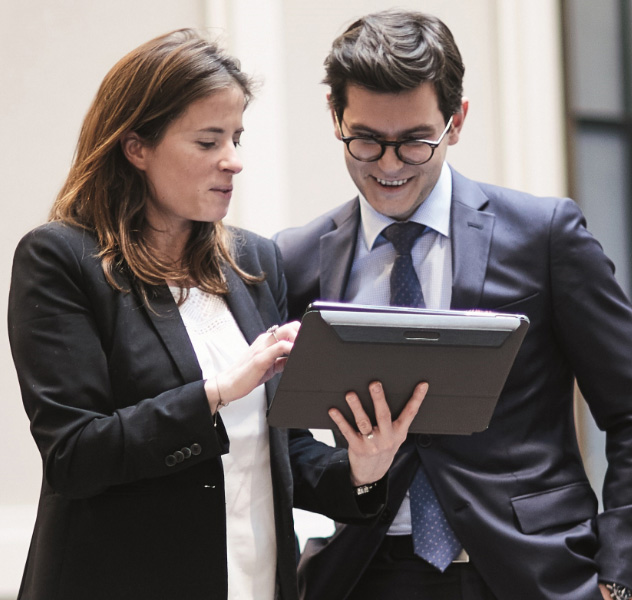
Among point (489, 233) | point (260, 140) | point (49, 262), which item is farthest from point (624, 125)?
point (49, 262)

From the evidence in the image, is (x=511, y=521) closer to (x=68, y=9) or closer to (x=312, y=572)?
(x=312, y=572)

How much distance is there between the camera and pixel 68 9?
3338mm

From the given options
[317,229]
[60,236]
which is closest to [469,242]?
[317,229]

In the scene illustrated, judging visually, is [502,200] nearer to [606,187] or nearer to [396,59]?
[396,59]

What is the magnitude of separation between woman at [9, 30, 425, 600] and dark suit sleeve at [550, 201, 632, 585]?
1.58 ft

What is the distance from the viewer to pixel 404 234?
2135 millimetres

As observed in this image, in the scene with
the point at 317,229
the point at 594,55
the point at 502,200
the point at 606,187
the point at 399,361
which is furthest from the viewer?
the point at 606,187

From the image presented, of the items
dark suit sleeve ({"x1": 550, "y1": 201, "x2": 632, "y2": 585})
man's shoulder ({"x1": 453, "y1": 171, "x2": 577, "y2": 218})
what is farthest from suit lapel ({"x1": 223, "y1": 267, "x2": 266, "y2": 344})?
dark suit sleeve ({"x1": 550, "y1": 201, "x2": 632, "y2": 585})

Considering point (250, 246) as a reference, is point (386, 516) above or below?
below

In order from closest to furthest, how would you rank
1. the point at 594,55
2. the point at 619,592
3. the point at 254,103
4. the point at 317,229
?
1. the point at 619,592
2. the point at 317,229
3. the point at 254,103
4. the point at 594,55

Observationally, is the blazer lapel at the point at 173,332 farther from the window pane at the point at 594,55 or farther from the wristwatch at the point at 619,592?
the window pane at the point at 594,55

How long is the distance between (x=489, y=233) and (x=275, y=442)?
64 cm

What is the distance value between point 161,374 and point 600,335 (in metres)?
0.90

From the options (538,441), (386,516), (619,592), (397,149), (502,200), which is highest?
(397,149)
